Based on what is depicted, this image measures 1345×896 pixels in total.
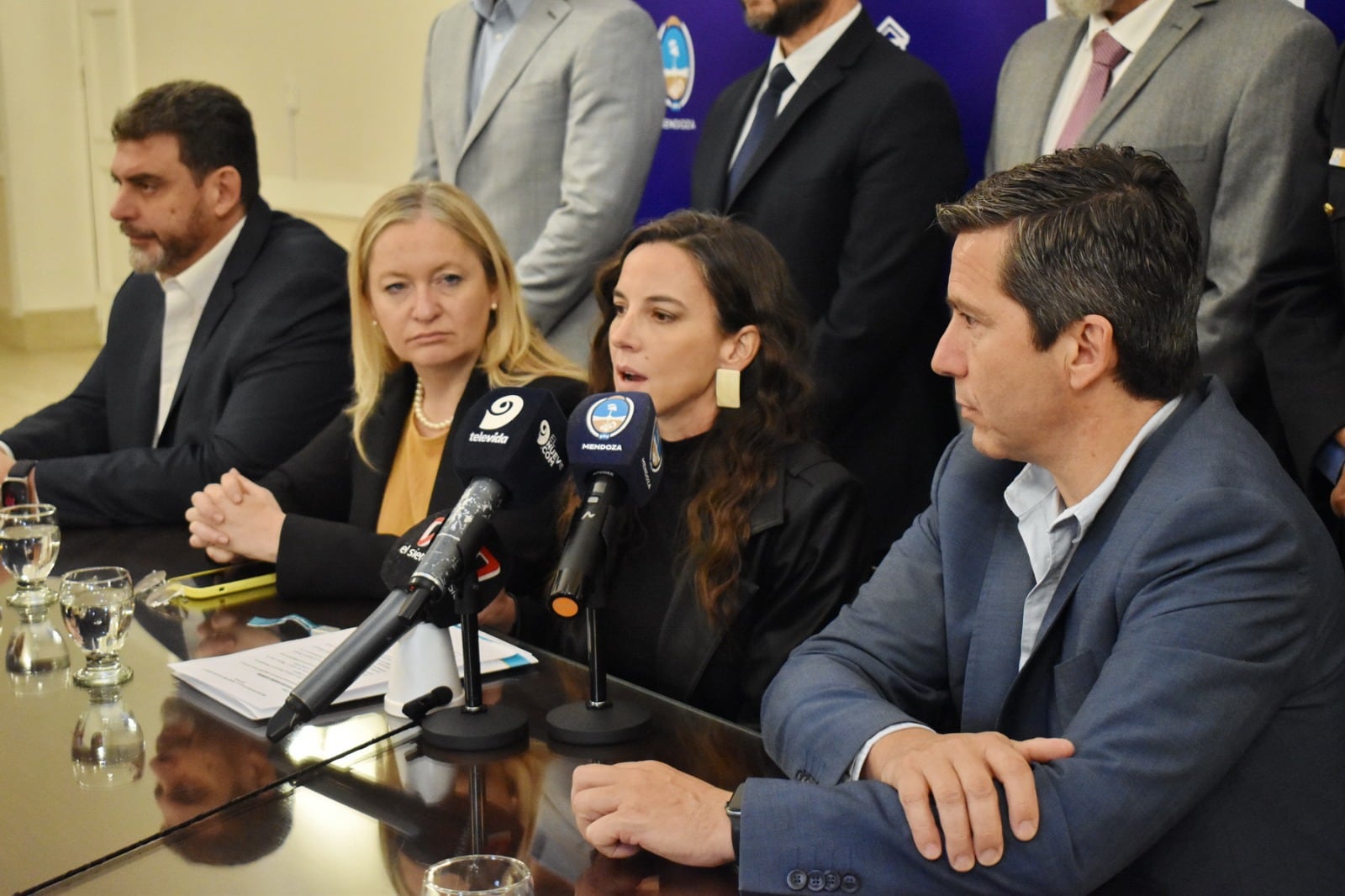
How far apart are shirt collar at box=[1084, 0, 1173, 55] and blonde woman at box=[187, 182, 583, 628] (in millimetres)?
1231

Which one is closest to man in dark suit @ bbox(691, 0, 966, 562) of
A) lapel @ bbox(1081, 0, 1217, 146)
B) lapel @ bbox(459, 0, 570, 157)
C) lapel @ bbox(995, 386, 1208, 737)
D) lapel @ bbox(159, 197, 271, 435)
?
lapel @ bbox(1081, 0, 1217, 146)

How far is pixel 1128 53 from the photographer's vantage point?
8.85 ft

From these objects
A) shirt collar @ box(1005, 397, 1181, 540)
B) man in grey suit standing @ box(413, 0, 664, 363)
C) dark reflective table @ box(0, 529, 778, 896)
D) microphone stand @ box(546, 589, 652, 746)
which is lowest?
dark reflective table @ box(0, 529, 778, 896)

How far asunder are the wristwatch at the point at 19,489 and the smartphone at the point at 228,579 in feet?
1.71

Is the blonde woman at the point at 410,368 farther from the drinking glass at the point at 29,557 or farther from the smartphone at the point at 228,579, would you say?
the drinking glass at the point at 29,557

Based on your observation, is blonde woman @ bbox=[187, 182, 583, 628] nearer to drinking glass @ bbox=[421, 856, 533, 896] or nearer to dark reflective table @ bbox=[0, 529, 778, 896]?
dark reflective table @ bbox=[0, 529, 778, 896]

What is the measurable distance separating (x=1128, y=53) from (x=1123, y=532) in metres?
1.59

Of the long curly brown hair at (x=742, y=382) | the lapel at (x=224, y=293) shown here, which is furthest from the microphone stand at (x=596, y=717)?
the lapel at (x=224, y=293)

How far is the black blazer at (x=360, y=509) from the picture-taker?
2.22 metres

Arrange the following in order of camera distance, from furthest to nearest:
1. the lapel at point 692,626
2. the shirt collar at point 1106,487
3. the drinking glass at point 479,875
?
the lapel at point 692,626 < the shirt collar at point 1106,487 < the drinking glass at point 479,875

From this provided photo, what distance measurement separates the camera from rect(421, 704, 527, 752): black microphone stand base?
1586 mm

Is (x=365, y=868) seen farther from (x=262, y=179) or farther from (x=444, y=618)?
(x=262, y=179)

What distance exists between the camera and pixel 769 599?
6.75 ft

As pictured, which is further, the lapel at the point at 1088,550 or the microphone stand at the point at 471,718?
the microphone stand at the point at 471,718
